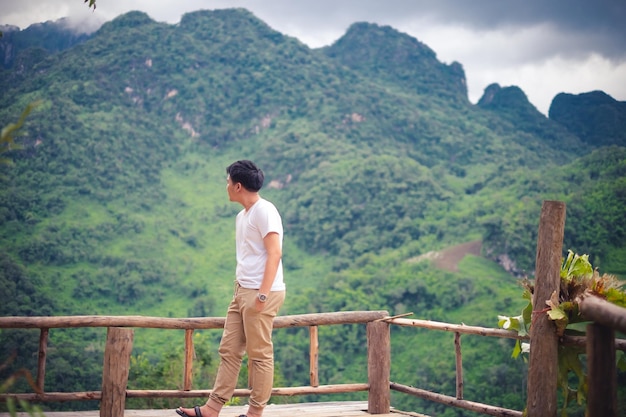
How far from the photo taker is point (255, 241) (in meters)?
3.02

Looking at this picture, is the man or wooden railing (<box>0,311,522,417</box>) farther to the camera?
wooden railing (<box>0,311,522,417</box>)

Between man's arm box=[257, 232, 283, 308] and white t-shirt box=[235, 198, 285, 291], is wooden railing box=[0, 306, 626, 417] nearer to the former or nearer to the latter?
white t-shirt box=[235, 198, 285, 291]

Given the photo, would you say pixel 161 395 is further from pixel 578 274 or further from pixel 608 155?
pixel 608 155

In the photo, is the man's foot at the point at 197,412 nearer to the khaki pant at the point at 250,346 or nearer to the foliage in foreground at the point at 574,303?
the khaki pant at the point at 250,346

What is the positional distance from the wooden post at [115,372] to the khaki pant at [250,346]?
26.4 inches

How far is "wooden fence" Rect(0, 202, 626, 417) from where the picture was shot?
6.40 feet

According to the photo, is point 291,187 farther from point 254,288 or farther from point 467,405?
point 254,288

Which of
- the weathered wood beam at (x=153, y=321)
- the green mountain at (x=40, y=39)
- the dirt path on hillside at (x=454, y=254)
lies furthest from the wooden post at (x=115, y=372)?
the green mountain at (x=40, y=39)

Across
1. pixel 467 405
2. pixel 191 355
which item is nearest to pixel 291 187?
pixel 191 355

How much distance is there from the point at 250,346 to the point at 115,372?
0.95 metres

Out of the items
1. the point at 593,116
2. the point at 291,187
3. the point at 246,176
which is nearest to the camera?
the point at 246,176

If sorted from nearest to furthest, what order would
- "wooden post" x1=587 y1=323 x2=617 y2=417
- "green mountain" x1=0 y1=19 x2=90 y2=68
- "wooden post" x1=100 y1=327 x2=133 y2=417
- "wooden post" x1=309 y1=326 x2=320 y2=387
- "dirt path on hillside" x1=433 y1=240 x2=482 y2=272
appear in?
1. "wooden post" x1=587 y1=323 x2=617 y2=417
2. "wooden post" x1=100 y1=327 x2=133 y2=417
3. "wooden post" x1=309 y1=326 x2=320 y2=387
4. "dirt path on hillside" x1=433 y1=240 x2=482 y2=272
5. "green mountain" x1=0 y1=19 x2=90 y2=68

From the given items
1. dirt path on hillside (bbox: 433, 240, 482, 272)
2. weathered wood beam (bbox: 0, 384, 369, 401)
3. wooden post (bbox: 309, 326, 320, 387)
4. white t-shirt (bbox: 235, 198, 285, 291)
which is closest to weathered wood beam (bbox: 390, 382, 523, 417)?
weathered wood beam (bbox: 0, 384, 369, 401)

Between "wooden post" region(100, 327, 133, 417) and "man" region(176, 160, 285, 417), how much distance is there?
1.91 feet
